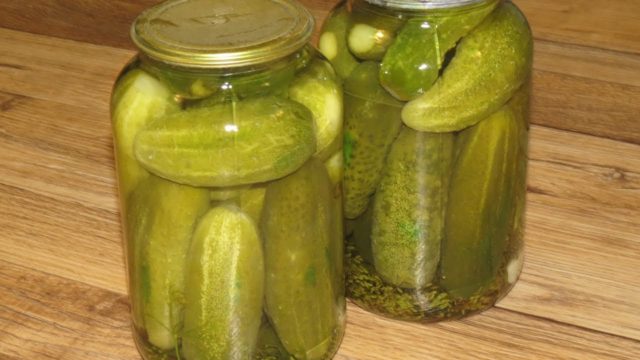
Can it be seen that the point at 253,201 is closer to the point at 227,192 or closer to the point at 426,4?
the point at 227,192

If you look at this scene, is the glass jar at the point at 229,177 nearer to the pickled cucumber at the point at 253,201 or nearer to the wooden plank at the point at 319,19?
the pickled cucumber at the point at 253,201

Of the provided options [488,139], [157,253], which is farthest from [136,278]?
[488,139]

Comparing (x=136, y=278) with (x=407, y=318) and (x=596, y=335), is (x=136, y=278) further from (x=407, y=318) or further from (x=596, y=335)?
(x=596, y=335)

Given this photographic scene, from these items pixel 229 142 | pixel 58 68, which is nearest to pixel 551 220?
pixel 229 142

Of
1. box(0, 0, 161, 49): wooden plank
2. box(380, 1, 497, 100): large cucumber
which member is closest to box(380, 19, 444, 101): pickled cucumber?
box(380, 1, 497, 100): large cucumber

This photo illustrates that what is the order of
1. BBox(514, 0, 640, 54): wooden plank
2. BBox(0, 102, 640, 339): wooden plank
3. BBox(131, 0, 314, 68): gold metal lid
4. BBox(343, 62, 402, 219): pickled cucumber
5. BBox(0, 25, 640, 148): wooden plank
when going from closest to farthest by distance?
BBox(131, 0, 314, 68): gold metal lid, BBox(343, 62, 402, 219): pickled cucumber, BBox(0, 102, 640, 339): wooden plank, BBox(0, 25, 640, 148): wooden plank, BBox(514, 0, 640, 54): wooden plank

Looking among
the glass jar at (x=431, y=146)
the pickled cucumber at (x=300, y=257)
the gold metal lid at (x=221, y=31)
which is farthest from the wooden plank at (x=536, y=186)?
the gold metal lid at (x=221, y=31)

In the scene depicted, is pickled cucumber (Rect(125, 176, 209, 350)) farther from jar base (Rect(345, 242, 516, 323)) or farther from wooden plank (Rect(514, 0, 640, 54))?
wooden plank (Rect(514, 0, 640, 54))
